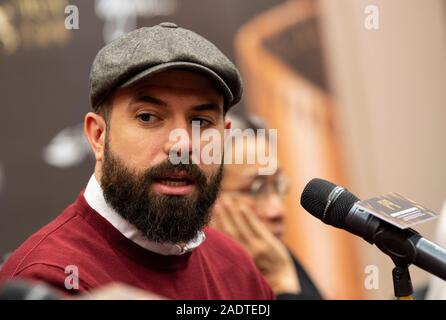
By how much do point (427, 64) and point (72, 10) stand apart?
1.75 metres

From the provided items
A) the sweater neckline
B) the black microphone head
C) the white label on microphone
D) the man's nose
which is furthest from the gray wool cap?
the white label on microphone

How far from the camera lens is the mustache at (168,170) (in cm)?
132

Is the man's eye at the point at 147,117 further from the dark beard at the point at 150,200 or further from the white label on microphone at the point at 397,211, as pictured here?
the white label on microphone at the point at 397,211

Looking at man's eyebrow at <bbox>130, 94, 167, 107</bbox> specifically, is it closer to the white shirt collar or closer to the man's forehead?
the man's forehead

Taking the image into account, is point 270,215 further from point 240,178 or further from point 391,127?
point 391,127

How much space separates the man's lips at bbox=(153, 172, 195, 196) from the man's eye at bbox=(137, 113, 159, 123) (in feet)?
0.34

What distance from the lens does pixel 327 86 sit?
10.2ft

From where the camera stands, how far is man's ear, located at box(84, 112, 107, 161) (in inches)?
55.9

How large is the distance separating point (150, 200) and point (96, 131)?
7.6 inches

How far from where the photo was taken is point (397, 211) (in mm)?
1075

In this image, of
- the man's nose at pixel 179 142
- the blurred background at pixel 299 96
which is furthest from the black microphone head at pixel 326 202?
the blurred background at pixel 299 96

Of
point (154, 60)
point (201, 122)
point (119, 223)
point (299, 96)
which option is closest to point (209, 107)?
point (201, 122)

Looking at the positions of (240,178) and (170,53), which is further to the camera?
(240,178)

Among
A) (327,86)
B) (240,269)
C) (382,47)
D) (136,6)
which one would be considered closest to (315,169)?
(327,86)
